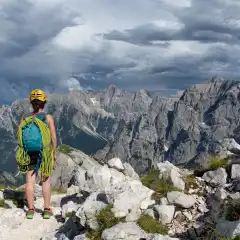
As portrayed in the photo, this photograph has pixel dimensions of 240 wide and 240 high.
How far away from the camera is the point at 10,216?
1474cm

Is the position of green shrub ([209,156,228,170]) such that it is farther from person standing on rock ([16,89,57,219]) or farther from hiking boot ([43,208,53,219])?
hiking boot ([43,208,53,219])

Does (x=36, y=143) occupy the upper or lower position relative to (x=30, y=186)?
upper

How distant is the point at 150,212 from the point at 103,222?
1434 millimetres

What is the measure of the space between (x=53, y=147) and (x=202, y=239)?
636 cm

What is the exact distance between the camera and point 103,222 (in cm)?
1159

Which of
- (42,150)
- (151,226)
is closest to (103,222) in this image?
(151,226)

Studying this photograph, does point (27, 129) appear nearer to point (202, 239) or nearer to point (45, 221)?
point (45, 221)

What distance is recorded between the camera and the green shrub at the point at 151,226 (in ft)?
36.2

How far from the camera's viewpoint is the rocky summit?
10469 mm

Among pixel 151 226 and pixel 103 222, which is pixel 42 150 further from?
pixel 151 226

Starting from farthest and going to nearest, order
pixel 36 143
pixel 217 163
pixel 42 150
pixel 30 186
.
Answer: pixel 217 163 < pixel 30 186 < pixel 42 150 < pixel 36 143

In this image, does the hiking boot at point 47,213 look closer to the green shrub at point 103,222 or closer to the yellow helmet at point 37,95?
the green shrub at point 103,222

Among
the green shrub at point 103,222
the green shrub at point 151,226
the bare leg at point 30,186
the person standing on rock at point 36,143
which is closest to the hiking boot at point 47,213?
the person standing on rock at point 36,143

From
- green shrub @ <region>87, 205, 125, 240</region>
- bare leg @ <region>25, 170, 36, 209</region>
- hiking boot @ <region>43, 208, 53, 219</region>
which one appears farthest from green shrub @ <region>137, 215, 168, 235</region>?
bare leg @ <region>25, 170, 36, 209</region>
